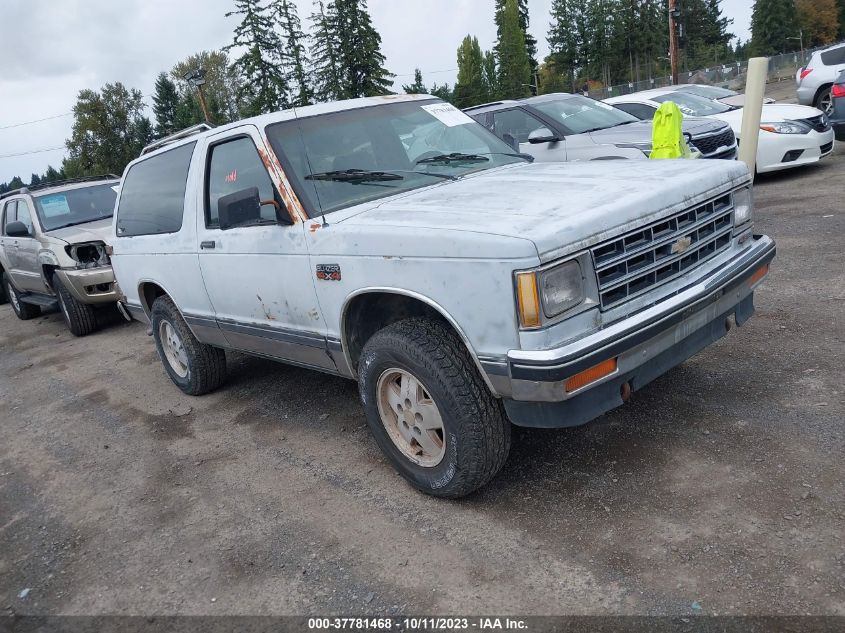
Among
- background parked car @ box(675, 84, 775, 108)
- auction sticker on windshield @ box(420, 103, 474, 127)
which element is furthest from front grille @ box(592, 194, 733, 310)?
background parked car @ box(675, 84, 775, 108)

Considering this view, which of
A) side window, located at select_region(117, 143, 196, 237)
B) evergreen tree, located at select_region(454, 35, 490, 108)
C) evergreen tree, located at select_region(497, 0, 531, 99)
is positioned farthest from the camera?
evergreen tree, located at select_region(454, 35, 490, 108)

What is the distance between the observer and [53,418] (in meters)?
5.73

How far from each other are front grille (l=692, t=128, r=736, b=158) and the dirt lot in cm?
375

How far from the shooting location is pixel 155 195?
207 inches

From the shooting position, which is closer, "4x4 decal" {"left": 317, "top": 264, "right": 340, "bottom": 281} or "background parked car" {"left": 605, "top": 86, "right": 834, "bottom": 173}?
"4x4 decal" {"left": 317, "top": 264, "right": 340, "bottom": 281}

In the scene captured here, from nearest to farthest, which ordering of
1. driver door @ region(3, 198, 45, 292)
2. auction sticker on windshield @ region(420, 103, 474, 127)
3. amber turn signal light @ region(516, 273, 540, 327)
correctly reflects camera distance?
1. amber turn signal light @ region(516, 273, 540, 327)
2. auction sticker on windshield @ region(420, 103, 474, 127)
3. driver door @ region(3, 198, 45, 292)

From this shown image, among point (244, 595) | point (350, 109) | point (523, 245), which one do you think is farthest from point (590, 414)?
point (350, 109)

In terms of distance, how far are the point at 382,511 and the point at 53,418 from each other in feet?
12.1

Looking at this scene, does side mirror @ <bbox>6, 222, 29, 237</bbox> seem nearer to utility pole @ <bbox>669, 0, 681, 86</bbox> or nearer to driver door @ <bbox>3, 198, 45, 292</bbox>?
driver door @ <bbox>3, 198, 45, 292</bbox>

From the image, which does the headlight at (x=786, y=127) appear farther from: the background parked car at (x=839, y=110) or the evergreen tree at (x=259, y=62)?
the evergreen tree at (x=259, y=62)

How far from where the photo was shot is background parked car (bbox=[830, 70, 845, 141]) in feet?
34.9

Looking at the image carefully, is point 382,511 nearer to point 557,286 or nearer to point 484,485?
point 484,485

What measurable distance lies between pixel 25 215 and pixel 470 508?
8796 mm

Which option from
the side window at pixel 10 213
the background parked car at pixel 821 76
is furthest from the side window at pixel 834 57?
the side window at pixel 10 213
